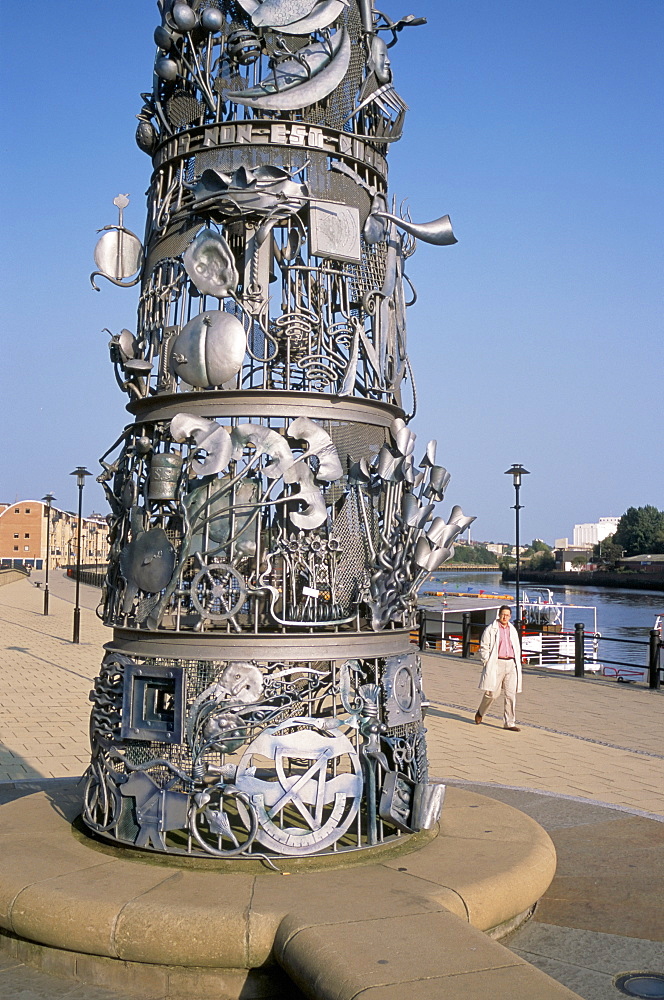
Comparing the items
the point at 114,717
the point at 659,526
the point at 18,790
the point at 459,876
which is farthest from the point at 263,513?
the point at 659,526

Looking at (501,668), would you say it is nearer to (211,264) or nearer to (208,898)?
(211,264)

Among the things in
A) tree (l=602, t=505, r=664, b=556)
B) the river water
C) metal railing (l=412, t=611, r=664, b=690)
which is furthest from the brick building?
metal railing (l=412, t=611, r=664, b=690)

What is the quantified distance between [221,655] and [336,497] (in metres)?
1.50

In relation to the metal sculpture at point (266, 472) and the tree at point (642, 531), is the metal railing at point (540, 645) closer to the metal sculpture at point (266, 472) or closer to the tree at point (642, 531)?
the metal sculpture at point (266, 472)

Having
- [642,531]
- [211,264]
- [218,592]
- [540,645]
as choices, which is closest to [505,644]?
[218,592]

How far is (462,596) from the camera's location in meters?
42.6

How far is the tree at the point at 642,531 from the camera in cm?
11731

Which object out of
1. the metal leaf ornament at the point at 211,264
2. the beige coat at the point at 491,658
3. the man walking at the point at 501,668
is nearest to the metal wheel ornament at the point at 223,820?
the metal leaf ornament at the point at 211,264

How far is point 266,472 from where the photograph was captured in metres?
5.63

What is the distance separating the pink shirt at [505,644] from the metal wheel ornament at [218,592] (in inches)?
302

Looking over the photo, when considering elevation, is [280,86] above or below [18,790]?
above

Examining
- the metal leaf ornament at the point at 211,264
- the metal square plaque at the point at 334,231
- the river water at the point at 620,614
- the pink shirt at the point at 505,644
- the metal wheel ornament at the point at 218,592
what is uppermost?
the metal square plaque at the point at 334,231

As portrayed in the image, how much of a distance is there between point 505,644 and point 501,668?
0.38m

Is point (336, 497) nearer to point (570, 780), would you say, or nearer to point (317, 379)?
point (317, 379)
